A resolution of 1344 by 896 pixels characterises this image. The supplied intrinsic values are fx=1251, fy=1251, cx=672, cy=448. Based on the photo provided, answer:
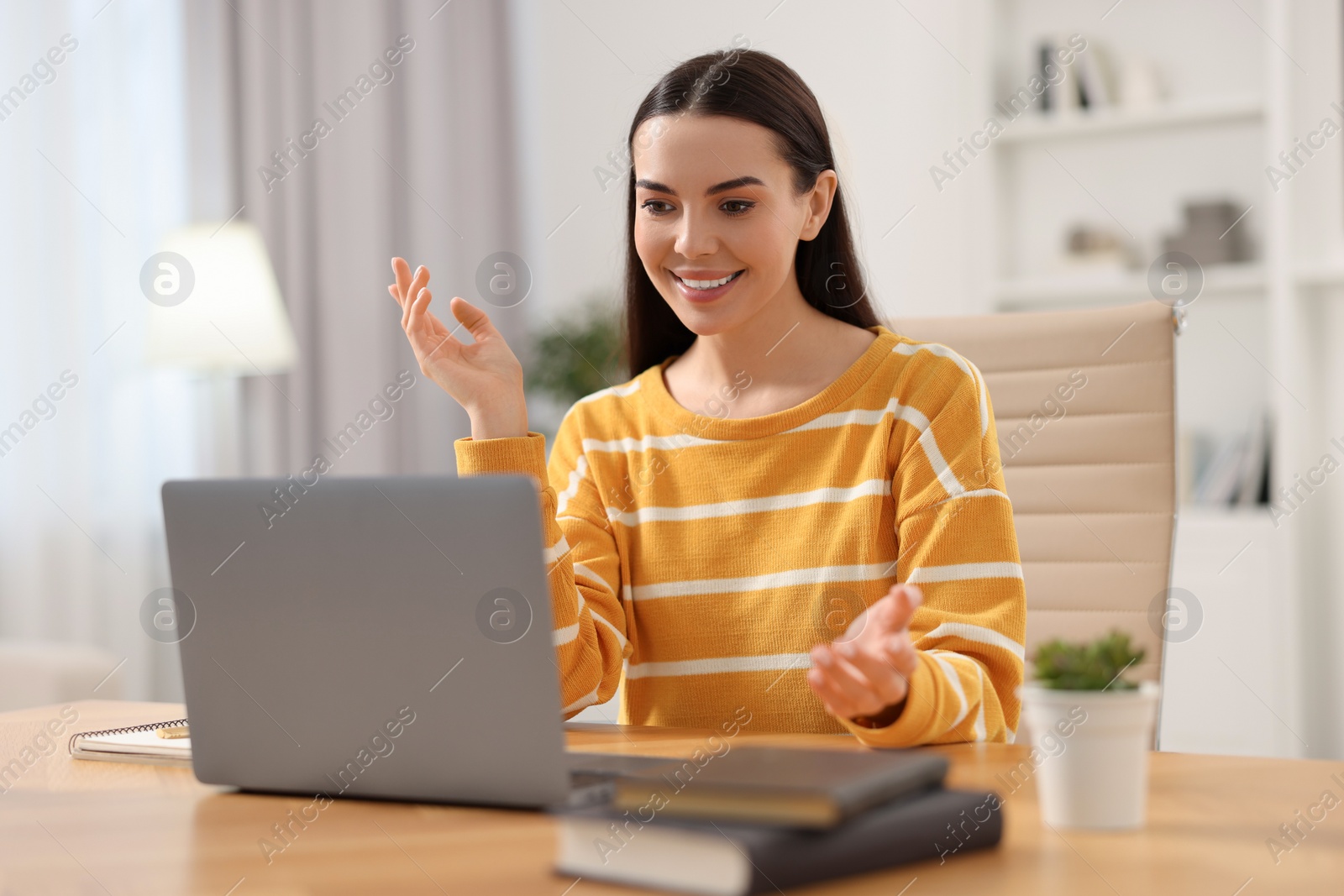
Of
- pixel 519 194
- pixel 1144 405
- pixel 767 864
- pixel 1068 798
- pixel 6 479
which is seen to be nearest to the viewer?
pixel 767 864

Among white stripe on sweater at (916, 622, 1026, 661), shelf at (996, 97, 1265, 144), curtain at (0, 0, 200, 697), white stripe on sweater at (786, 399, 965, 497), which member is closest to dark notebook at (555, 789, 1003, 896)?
white stripe on sweater at (916, 622, 1026, 661)

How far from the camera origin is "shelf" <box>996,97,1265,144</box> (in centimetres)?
308

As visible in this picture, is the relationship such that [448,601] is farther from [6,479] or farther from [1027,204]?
[1027,204]

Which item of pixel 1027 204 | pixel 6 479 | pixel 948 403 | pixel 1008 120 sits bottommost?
pixel 6 479

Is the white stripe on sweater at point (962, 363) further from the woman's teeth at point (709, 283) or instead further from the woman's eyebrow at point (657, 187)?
the woman's eyebrow at point (657, 187)

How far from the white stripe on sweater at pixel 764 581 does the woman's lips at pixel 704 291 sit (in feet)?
1.02

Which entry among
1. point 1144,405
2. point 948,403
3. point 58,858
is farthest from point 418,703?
point 1144,405

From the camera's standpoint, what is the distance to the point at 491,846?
72 centimetres

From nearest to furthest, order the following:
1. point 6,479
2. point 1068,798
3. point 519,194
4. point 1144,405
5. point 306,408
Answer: point 1068,798
point 1144,405
point 6,479
point 306,408
point 519,194

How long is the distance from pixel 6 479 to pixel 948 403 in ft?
7.00

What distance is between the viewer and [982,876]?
0.65m

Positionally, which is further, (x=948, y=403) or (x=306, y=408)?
(x=306, y=408)

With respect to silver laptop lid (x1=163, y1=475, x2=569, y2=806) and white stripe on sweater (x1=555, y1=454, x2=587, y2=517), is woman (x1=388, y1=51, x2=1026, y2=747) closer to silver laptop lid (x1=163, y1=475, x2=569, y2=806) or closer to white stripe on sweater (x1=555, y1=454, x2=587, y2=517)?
white stripe on sweater (x1=555, y1=454, x2=587, y2=517)

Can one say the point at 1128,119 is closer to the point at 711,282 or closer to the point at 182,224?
the point at 711,282
